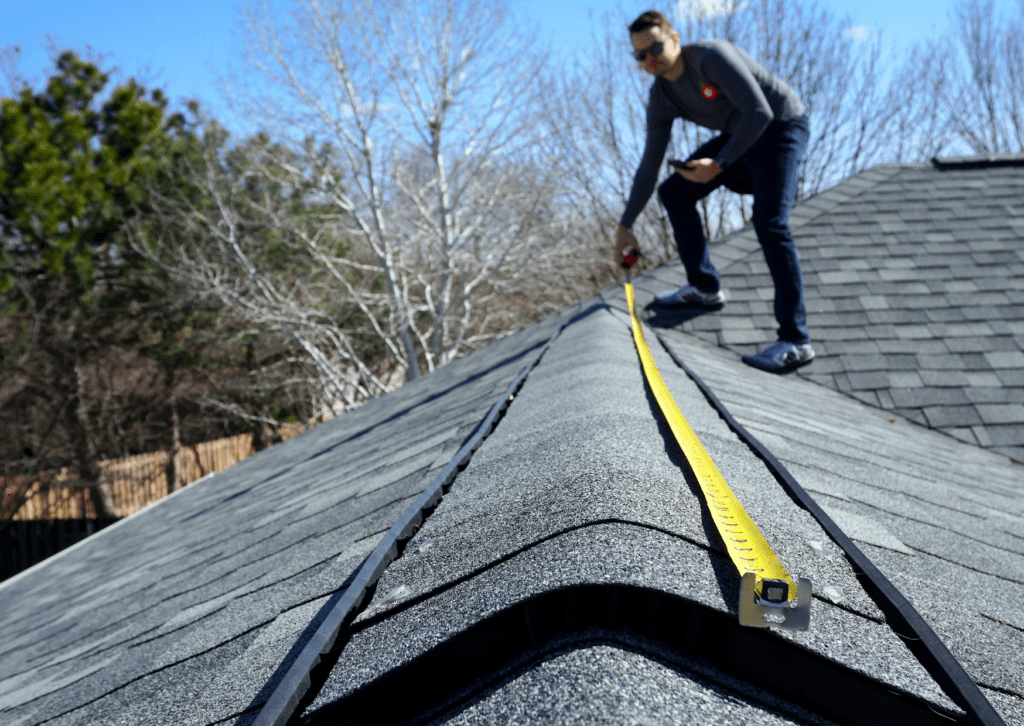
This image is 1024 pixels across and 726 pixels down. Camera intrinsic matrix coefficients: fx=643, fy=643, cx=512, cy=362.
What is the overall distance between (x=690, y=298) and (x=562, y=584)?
164 inches

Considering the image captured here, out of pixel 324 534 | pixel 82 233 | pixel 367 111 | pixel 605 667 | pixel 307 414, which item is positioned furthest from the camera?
pixel 307 414

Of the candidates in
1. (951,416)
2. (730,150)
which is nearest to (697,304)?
(730,150)

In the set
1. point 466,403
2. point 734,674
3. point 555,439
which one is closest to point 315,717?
point 734,674

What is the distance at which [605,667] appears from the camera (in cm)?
65

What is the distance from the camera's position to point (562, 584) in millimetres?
729

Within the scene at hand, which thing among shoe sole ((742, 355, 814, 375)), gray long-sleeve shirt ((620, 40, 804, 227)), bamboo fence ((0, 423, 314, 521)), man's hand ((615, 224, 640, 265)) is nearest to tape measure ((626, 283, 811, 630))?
gray long-sleeve shirt ((620, 40, 804, 227))

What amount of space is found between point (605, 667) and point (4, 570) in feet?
70.5

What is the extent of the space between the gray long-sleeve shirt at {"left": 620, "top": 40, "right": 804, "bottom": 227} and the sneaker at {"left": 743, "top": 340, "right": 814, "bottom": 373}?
126 cm

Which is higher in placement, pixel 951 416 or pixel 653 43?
pixel 653 43

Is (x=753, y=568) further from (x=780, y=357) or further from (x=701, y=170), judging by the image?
(x=780, y=357)

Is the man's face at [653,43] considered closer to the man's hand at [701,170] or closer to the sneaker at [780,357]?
the man's hand at [701,170]

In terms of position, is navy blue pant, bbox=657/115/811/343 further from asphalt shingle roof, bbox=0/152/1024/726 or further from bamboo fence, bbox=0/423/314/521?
bamboo fence, bbox=0/423/314/521

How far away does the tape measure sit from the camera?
0.73m

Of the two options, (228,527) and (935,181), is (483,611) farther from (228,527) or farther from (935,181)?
(935,181)
